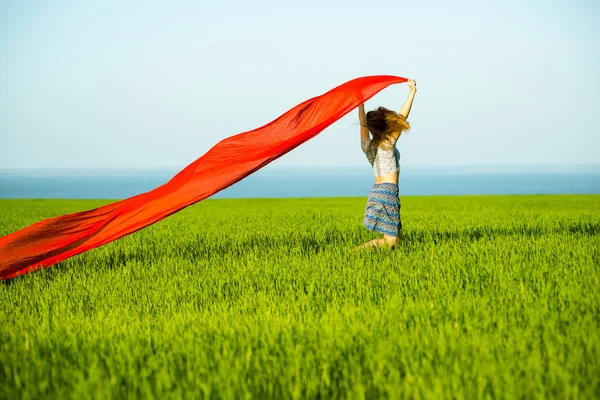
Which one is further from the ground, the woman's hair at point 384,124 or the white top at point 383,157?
the woman's hair at point 384,124

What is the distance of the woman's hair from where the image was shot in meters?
6.80

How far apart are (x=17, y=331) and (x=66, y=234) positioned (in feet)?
8.81

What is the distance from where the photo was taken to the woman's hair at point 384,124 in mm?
6801

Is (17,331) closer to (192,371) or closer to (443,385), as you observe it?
(192,371)

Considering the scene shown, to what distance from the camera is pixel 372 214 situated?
705 centimetres

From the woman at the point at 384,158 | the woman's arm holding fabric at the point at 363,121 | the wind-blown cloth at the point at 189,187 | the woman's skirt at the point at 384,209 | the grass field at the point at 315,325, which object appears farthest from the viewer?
the woman's arm holding fabric at the point at 363,121

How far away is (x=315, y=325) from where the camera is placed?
411cm

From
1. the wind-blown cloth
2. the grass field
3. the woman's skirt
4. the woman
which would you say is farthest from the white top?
the grass field

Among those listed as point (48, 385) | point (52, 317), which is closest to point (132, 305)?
point (52, 317)

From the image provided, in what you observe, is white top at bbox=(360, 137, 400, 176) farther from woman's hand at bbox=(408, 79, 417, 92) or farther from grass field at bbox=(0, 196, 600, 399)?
grass field at bbox=(0, 196, 600, 399)

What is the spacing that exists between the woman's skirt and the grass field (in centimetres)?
33

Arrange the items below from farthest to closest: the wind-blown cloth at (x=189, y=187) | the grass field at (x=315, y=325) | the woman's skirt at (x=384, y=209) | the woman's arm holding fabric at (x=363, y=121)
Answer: the woman's arm holding fabric at (x=363, y=121)
the woman's skirt at (x=384, y=209)
the wind-blown cloth at (x=189, y=187)
the grass field at (x=315, y=325)

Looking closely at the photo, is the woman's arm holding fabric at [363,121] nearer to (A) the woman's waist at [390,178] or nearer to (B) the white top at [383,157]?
(B) the white top at [383,157]

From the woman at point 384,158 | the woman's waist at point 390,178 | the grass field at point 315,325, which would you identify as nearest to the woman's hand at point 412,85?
the woman at point 384,158
